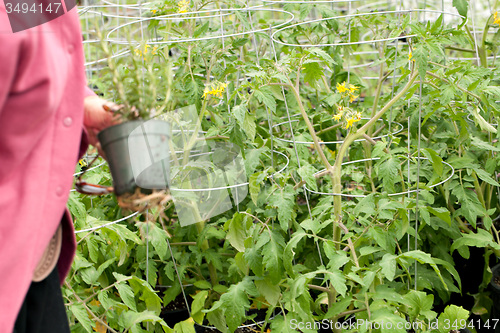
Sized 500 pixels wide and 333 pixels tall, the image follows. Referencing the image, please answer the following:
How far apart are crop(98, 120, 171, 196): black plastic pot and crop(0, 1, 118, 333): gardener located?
5cm

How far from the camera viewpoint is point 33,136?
27.1 inches

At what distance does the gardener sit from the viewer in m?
0.66

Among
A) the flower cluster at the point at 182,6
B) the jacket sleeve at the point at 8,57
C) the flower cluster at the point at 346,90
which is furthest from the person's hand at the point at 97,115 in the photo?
the flower cluster at the point at 346,90

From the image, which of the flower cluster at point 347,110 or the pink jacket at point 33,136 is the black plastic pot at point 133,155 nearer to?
the pink jacket at point 33,136

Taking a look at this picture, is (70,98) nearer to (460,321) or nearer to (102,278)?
(102,278)

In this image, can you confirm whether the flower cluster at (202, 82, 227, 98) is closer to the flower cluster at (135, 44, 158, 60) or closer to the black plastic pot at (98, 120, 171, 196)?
the flower cluster at (135, 44, 158, 60)

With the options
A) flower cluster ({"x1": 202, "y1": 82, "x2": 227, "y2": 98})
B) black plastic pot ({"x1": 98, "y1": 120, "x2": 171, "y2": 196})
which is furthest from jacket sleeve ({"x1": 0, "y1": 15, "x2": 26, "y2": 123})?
flower cluster ({"x1": 202, "y1": 82, "x2": 227, "y2": 98})

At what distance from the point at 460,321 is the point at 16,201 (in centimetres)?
130

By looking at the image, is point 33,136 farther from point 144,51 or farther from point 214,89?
point 214,89

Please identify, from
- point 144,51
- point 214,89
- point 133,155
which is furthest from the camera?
point 214,89

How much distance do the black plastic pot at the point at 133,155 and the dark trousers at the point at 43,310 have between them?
7.6 inches

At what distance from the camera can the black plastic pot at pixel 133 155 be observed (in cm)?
79

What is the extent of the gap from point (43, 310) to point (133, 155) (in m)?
0.28

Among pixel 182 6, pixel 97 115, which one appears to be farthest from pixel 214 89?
pixel 97 115
